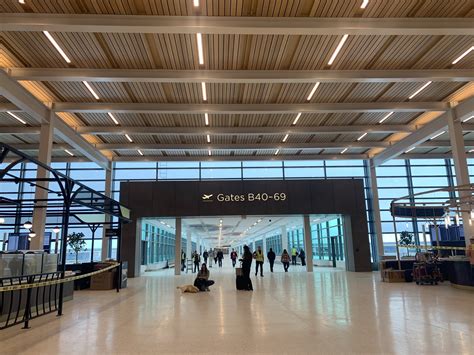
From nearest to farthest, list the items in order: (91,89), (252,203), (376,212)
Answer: (91,89) → (252,203) → (376,212)

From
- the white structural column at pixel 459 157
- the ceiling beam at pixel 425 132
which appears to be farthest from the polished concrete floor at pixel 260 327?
the ceiling beam at pixel 425 132

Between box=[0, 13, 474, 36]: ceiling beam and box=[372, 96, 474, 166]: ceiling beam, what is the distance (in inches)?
234

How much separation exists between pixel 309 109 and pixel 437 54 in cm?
524

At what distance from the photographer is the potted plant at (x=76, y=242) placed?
21.7 m

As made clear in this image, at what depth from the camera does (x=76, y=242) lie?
72.0ft

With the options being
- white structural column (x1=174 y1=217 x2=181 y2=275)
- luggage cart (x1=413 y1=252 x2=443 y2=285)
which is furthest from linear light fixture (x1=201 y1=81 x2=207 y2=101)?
luggage cart (x1=413 y1=252 x2=443 y2=285)

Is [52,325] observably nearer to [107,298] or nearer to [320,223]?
[107,298]

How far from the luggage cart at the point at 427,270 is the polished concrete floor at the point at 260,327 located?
10.9 ft

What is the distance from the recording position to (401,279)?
14227 millimetres

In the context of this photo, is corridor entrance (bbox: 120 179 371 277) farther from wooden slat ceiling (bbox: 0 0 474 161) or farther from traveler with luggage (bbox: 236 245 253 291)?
traveler with luggage (bbox: 236 245 253 291)

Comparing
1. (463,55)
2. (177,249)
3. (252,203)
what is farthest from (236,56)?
(177,249)

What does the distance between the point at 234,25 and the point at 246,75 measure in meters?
3.02

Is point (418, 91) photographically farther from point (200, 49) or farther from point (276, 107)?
point (200, 49)

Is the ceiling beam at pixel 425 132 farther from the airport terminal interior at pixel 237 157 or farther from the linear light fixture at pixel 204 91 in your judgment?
the linear light fixture at pixel 204 91
